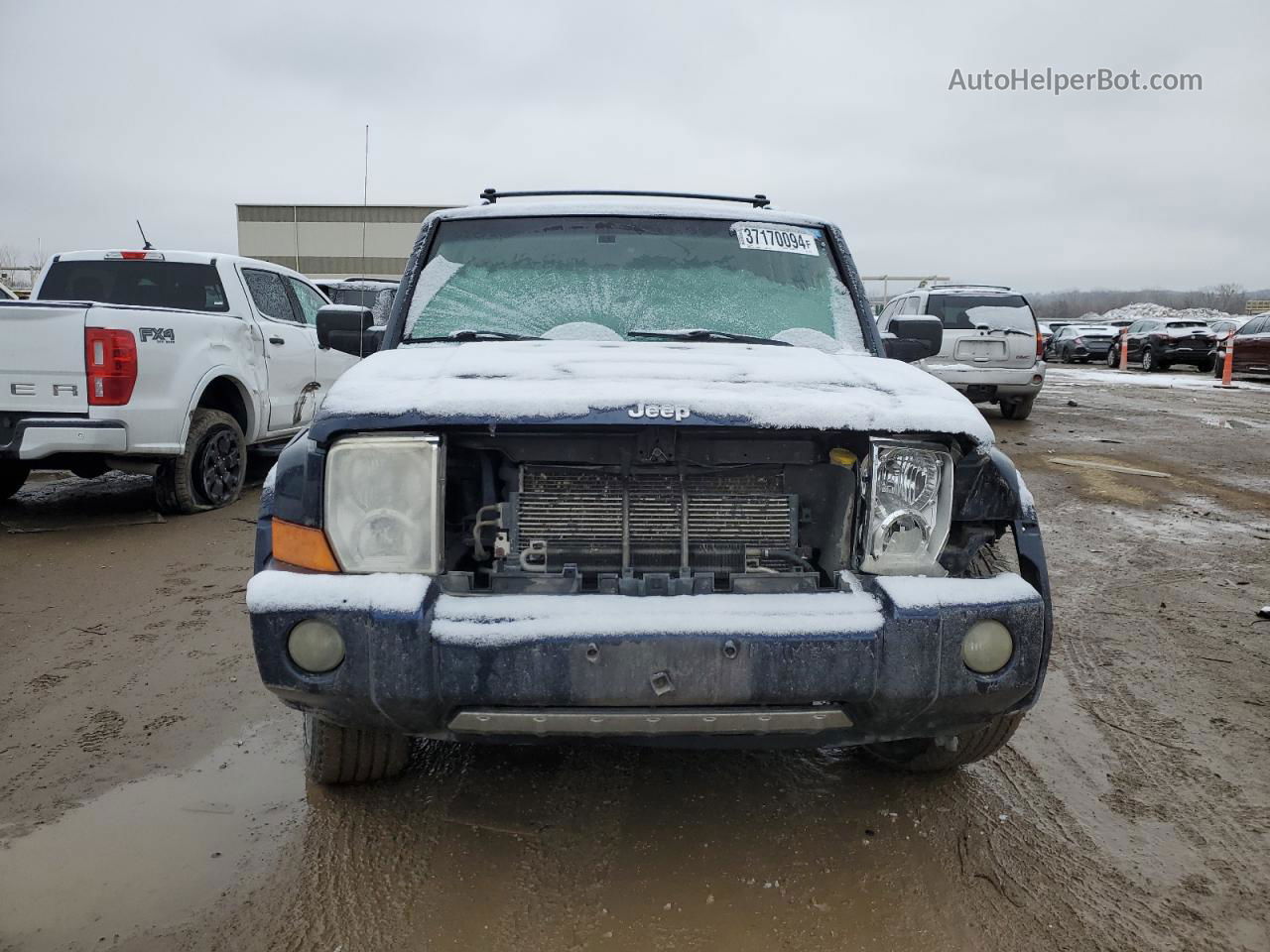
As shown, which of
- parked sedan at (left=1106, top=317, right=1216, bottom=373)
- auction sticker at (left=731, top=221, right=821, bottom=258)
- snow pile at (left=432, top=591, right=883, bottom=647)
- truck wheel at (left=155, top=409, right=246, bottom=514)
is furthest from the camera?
parked sedan at (left=1106, top=317, right=1216, bottom=373)

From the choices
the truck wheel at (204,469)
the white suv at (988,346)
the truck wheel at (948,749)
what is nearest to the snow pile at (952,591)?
the truck wheel at (948,749)

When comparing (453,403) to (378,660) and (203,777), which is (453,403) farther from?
(203,777)

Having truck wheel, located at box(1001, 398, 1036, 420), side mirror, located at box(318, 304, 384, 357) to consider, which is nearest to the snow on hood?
side mirror, located at box(318, 304, 384, 357)

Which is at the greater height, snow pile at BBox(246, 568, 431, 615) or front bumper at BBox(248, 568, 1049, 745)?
snow pile at BBox(246, 568, 431, 615)

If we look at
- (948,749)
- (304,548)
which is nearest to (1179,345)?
(948,749)

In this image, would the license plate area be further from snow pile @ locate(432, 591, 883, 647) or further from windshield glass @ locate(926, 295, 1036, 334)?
snow pile @ locate(432, 591, 883, 647)

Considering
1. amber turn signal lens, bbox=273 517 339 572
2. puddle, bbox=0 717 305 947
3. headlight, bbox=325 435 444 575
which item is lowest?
puddle, bbox=0 717 305 947

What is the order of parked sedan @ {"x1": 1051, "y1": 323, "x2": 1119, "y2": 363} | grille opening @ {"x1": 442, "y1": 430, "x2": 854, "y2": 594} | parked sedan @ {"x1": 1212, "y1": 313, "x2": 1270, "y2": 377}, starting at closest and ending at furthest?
grille opening @ {"x1": 442, "y1": 430, "x2": 854, "y2": 594}, parked sedan @ {"x1": 1212, "y1": 313, "x2": 1270, "y2": 377}, parked sedan @ {"x1": 1051, "y1": 323, "x2": 1119, "y2": 363}

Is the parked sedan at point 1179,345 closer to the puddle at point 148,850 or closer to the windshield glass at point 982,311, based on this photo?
the windshield glass at point 982,311

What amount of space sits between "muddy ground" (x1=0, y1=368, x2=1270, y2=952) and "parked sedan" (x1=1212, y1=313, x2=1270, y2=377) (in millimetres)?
19938

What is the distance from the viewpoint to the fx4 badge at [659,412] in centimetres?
217

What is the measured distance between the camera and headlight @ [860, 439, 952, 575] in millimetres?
A: 2305

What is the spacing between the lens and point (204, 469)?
6395mm

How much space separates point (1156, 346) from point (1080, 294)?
296ft
